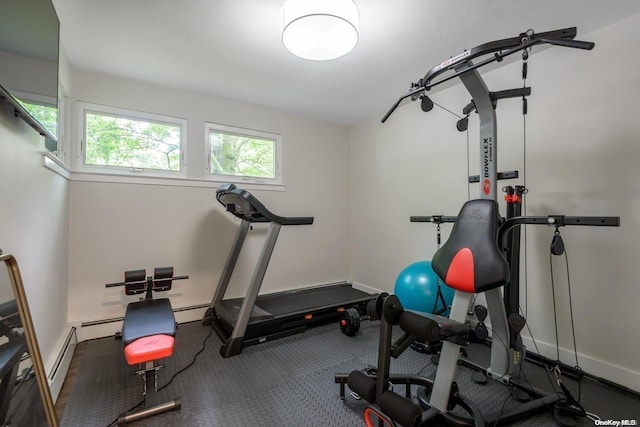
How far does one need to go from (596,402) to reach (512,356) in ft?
1.64

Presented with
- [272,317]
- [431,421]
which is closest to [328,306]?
[272,317]

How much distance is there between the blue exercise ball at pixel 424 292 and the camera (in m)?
2.35

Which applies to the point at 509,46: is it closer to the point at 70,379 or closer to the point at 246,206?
the point at 246,206

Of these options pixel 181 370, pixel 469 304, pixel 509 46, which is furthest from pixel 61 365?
pixel 509 46

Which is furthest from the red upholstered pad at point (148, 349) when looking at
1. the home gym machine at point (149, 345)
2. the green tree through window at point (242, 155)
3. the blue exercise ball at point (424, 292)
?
the green tree through window at point (242, 155)

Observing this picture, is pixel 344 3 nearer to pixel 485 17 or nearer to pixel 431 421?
pixel 485 17

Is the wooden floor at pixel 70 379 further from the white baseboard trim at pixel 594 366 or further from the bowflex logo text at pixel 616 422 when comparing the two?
the white baseboard trim at pixel 594 366

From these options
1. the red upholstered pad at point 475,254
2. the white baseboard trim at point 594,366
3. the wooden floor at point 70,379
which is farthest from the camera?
the white baseboard trim at point 594,366

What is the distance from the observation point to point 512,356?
1817mm

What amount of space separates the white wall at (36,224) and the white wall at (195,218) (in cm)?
23

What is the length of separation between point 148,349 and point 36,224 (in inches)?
38.6

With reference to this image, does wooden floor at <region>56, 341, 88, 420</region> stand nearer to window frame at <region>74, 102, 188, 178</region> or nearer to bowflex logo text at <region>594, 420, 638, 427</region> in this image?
window frame at <region>74, 102, 188, 178</region>

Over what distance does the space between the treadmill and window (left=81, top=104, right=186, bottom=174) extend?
0.89 meters

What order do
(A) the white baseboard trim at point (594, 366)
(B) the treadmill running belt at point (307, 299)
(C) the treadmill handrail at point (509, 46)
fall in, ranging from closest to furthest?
1. (C) the treadmill handrail at point (509, 46)
2. (A) the white baseboard trim at point (594, 366)
3. (B) the treadmill running belt at point (307, 299)
